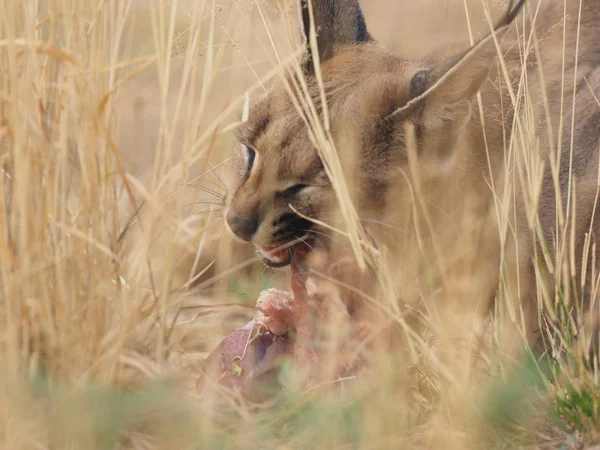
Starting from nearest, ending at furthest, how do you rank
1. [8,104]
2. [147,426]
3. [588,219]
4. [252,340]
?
1. [147,426]
2. [8,104]
3. [252,340]
4. [588,219]

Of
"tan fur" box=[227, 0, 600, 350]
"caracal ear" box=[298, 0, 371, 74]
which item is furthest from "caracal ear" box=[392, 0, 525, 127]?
"caracal ear" box=[298, 0, 371, 74]

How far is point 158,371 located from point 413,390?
2.29 ft

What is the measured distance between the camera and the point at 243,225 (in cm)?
248

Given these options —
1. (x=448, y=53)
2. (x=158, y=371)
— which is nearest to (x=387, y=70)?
(x=448, y=53)

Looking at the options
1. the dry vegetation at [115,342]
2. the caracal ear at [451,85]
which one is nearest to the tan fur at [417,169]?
the caracal ear at [451,85]

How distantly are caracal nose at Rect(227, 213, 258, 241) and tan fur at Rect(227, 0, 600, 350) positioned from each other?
10mm

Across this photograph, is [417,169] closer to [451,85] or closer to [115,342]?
[451,85]

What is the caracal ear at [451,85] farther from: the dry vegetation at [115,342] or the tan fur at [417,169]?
the dry vegetation at [115,342]

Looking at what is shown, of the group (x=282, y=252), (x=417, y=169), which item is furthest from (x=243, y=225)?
(x=417, y=169)

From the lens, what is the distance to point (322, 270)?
253 centimetres

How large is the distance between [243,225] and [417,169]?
531 mm

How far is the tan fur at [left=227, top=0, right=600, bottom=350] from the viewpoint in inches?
96.3

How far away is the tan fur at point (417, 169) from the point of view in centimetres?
245

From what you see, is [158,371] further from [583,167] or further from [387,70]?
[583,167]
